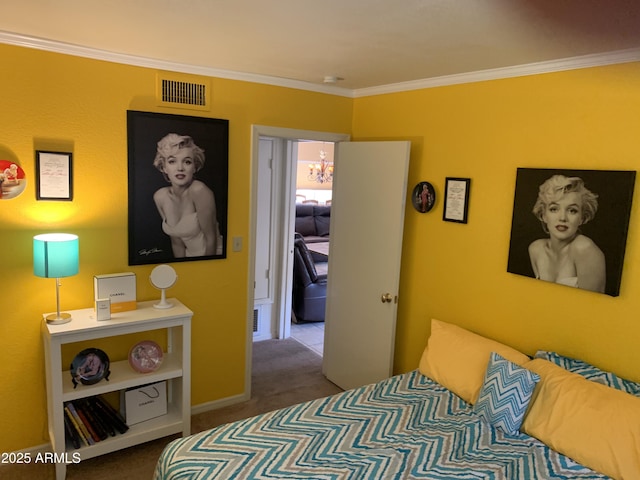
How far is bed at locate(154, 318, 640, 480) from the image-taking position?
196 cm

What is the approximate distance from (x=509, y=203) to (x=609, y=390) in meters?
1.08

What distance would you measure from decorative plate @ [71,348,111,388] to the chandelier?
6174mm

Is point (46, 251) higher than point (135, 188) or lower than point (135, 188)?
lower

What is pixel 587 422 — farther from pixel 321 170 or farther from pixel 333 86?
pixel 321 170

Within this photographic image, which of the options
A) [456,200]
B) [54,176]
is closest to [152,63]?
[54,176]

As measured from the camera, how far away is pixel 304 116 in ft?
11.4

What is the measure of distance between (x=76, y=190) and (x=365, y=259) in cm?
194

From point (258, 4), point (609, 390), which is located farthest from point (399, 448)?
point (258, 4)

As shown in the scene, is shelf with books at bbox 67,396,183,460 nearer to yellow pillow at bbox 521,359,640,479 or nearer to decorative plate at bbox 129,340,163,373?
decorative plate at bbox 129,340,163,373

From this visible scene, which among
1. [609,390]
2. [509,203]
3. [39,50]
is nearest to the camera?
[609,390]

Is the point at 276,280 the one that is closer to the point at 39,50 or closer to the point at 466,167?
the point at 466,167

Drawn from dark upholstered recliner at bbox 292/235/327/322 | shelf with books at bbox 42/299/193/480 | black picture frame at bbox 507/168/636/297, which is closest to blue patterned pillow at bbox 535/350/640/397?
black picture frame at bbox 507/168/636/297

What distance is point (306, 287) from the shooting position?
5.13 m

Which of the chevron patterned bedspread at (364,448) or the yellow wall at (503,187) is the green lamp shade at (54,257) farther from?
the yellow wall at (503,187)
